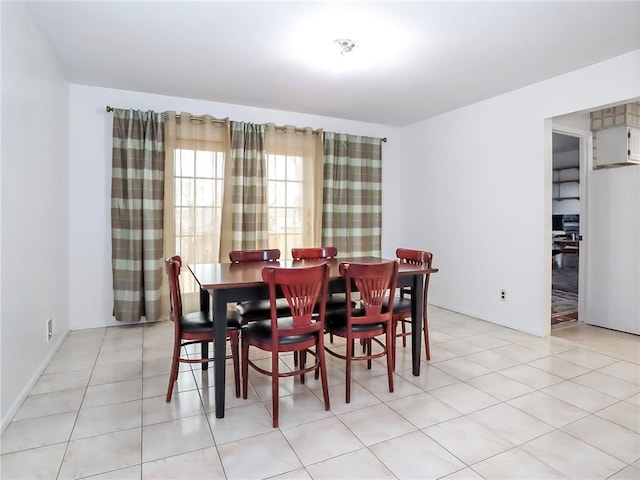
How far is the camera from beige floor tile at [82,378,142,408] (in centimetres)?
235

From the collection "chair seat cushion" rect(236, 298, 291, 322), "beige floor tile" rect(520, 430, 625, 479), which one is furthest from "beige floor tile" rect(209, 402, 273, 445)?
"beige floor tile" rect(520, 430, 625, 479)

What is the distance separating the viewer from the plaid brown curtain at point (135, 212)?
3.82 meters

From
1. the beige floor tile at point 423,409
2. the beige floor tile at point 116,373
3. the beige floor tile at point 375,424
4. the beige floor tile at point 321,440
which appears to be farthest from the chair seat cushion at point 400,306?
the beige floor tile at point 116,373

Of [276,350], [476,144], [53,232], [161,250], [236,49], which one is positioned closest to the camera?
[276,350]

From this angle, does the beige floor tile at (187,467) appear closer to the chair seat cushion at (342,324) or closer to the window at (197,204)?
the chair seat cushion at (342,324)

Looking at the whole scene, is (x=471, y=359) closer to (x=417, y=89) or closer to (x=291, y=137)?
(x=417, y=89)

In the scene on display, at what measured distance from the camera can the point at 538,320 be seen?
367 centimetres

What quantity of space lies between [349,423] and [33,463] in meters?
1.55

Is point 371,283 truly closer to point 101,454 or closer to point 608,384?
point 101,454

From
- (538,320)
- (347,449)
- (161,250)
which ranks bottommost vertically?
(347,449)

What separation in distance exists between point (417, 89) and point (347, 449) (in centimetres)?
334

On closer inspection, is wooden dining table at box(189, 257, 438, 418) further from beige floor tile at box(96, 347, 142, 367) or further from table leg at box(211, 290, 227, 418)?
beige floor tile at box(96, 347, 142, 367)

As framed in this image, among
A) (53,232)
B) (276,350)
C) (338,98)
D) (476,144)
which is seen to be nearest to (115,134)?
(53,232)

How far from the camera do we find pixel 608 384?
2.62 meters
